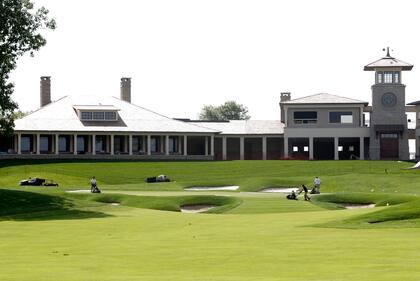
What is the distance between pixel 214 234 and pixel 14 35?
31370 mm

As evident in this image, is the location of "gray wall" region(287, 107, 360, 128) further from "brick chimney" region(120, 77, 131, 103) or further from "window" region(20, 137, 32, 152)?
"window" region(20, 137, 32, 152)

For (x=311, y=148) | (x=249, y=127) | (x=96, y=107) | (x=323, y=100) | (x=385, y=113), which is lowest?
(x=311, y=148)

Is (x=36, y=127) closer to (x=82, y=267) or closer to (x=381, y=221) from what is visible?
(x=381, y=221)

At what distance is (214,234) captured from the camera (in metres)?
33.1

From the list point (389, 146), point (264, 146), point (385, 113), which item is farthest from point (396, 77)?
point (264, 146)

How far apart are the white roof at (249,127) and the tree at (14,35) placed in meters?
48.1

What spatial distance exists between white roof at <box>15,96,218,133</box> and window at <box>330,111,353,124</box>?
14.1 meters

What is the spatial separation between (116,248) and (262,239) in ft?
17.2

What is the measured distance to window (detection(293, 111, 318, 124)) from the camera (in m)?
102

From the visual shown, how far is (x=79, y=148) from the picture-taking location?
99.1 meters

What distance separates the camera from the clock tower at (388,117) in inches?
3846

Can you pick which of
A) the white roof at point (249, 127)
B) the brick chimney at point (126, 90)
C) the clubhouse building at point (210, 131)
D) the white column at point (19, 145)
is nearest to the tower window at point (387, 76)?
the clubhouse building at point (210, 131)

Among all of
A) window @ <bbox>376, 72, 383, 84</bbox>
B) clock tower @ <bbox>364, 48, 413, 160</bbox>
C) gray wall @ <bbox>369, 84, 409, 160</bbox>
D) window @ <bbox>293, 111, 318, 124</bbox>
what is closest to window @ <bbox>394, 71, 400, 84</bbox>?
clock tower @ <bbox>364, 48, 413, 160</bbox>

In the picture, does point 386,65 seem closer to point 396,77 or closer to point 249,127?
point 396,77
